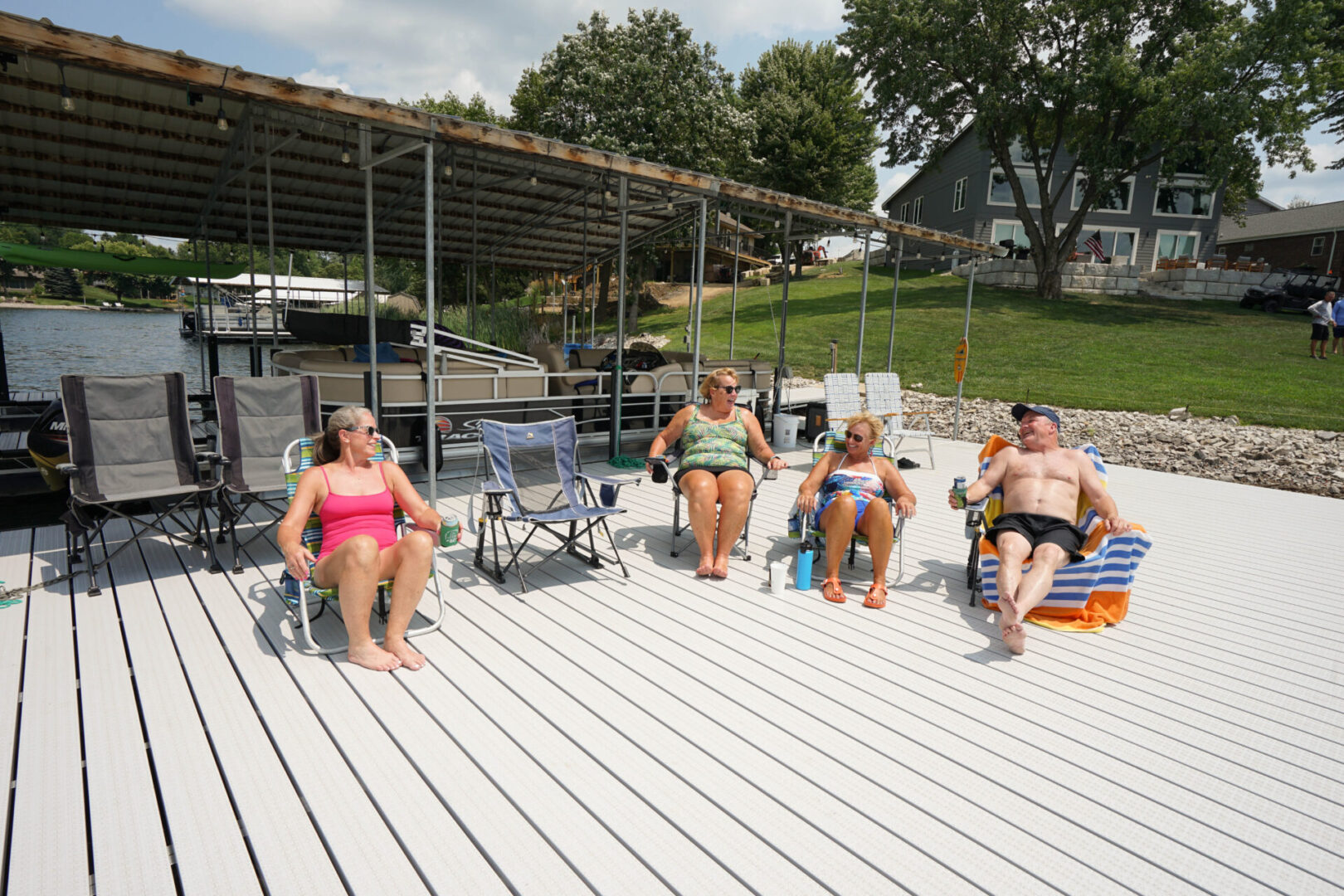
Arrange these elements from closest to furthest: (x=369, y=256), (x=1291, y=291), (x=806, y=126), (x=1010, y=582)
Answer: (x=1010, y=582) → (x=369, y=256) → (x=1291, y=291) → (x=806, y=126)

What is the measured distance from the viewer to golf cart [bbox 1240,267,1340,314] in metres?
20.5

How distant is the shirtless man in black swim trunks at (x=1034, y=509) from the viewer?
3.35 meters

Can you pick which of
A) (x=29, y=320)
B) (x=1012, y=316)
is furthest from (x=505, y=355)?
(x=29, y=320)

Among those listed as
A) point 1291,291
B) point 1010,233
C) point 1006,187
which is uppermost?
point 1006,187

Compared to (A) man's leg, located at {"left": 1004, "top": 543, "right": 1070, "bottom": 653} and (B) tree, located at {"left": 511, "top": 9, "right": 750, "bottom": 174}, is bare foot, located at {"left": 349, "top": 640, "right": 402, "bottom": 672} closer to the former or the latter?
(A) man's leg, located at {"left": 1004, "top": 543, "right": 1070, "bottom": 653}

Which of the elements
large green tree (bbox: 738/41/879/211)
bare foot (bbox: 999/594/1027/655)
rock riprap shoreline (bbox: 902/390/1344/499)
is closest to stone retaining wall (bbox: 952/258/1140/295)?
large green tree (bbox: 738/41/879/211)

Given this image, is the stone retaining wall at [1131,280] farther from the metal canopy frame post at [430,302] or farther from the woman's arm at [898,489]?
the metal canopy frame post at [430,302]

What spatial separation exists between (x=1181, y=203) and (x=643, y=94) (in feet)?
66.9

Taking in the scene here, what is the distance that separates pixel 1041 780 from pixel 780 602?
161 cm

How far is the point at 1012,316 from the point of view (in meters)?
18.8

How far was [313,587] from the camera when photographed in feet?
9.57

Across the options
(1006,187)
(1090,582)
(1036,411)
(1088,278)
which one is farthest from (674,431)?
(1006,187)

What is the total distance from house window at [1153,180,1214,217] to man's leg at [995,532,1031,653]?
28.8 meters

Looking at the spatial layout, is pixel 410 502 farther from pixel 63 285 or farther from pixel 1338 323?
pixel 63 285
